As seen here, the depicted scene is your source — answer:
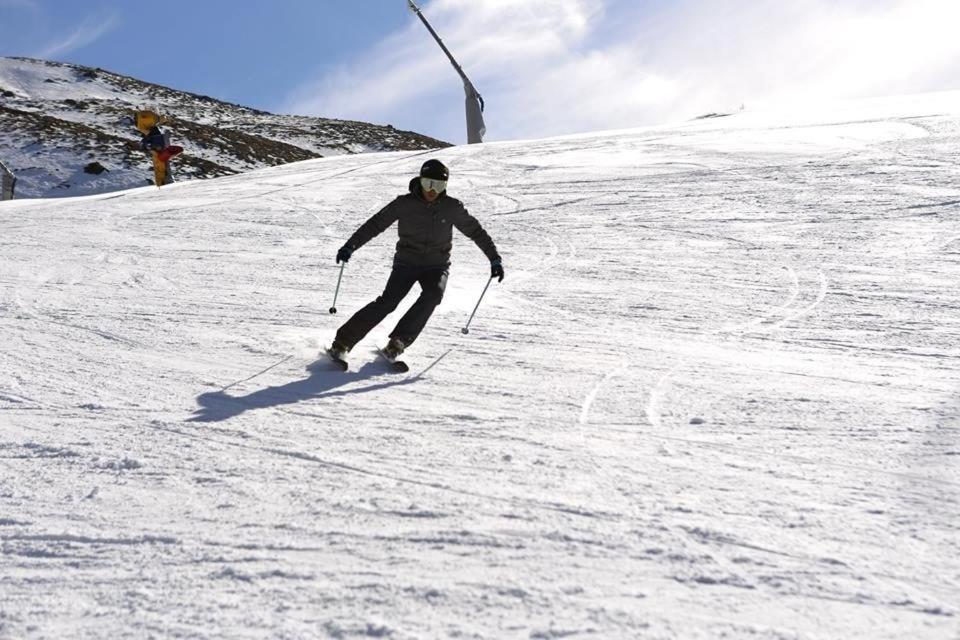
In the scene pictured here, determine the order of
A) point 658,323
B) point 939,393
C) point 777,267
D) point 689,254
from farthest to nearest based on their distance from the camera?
point 689,254, point 777,267, point 658,323, point 939,393

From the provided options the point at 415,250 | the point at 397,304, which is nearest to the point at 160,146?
the point at 415,250

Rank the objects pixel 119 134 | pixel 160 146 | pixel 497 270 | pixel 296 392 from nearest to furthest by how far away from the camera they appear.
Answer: pixel 296 392, pixel 497 270, pixel 160 146, pixel 119 134

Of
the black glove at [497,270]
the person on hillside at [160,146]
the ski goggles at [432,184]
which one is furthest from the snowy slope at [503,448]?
the person on hillside at [160,146]

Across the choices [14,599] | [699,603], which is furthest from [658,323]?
[14,599]

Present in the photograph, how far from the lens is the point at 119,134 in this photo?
1597 inches

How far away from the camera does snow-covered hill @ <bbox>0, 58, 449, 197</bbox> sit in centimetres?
3072

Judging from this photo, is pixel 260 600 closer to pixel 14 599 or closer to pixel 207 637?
pixel 207 637

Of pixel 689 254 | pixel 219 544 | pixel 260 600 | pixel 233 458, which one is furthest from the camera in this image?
pixel 689 254

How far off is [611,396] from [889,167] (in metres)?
10.9

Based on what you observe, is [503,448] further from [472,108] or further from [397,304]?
[472,108]

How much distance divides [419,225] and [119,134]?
40305mm

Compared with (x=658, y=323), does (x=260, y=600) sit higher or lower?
lower

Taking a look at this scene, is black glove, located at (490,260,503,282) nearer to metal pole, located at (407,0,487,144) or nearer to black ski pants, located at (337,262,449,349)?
black ski pants, located at (337,262,449,349)

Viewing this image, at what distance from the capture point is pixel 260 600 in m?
2.52
